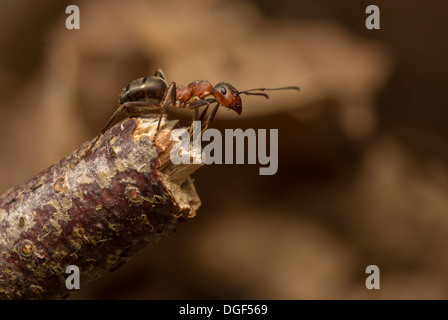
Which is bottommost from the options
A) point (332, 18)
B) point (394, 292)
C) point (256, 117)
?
point (394, 292)

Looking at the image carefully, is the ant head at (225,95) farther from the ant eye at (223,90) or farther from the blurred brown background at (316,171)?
the blurred brown background at (316,171)

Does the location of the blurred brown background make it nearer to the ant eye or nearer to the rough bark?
the ant eye

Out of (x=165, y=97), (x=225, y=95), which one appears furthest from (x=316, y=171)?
(x=165, y=97)

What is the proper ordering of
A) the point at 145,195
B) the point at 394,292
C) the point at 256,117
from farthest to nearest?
the point at 394,292
the point at 256,117
the point at 145,195

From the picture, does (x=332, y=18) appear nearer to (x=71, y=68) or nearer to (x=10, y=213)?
(x=71, y=68)

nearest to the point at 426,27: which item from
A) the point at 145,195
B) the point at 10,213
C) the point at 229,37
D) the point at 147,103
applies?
the point at 229,37

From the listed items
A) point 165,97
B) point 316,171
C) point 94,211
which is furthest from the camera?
point 316,171

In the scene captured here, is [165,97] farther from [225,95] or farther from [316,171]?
[316,171]
